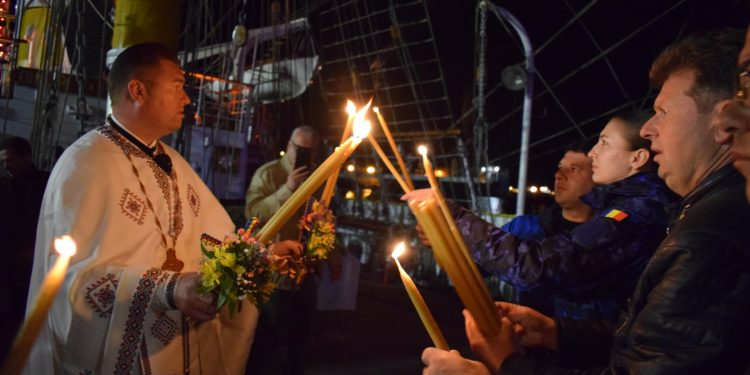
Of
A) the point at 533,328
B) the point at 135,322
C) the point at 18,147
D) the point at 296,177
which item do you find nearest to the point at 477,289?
the point at 533,328

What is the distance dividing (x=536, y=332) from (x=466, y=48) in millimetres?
9248

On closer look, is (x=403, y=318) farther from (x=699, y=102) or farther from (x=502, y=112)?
(x=699, y=102)

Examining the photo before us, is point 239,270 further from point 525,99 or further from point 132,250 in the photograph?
point 525,99

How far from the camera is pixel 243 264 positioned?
66.8 inches

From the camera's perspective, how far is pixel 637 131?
2.35m

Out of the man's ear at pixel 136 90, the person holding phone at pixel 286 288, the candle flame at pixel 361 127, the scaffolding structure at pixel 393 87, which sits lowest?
the person holding phone at pixel 286 288

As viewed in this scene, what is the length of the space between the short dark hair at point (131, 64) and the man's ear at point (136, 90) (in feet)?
0.08

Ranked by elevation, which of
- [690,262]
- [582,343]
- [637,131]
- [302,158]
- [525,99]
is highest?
[525,99]

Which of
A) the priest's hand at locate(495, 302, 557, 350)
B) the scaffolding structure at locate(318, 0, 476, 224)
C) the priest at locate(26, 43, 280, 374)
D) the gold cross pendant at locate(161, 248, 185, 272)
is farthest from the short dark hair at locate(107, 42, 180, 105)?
the scaffolding structure at locate(318, 0, 476, 224)

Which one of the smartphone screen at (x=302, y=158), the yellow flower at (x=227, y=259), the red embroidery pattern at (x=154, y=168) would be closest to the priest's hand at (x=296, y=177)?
the smartphone screen at (x=302, y=158)

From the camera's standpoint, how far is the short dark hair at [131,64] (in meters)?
2.22

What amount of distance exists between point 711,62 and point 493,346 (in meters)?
1.09

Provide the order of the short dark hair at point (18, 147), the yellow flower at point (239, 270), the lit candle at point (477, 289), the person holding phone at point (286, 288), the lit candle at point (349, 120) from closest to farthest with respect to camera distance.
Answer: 1. the lit candle at point (477, 289)
2. the yellow flower at point (239, 270)
3. the lit candle at point (349, 120)
4. the person holding phone at point (286, 288)
5. the short dark hair at point (18, 147)

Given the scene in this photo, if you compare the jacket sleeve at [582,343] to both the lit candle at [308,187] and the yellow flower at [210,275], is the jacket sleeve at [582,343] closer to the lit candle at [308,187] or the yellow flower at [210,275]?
the lit candle at [308,187]
